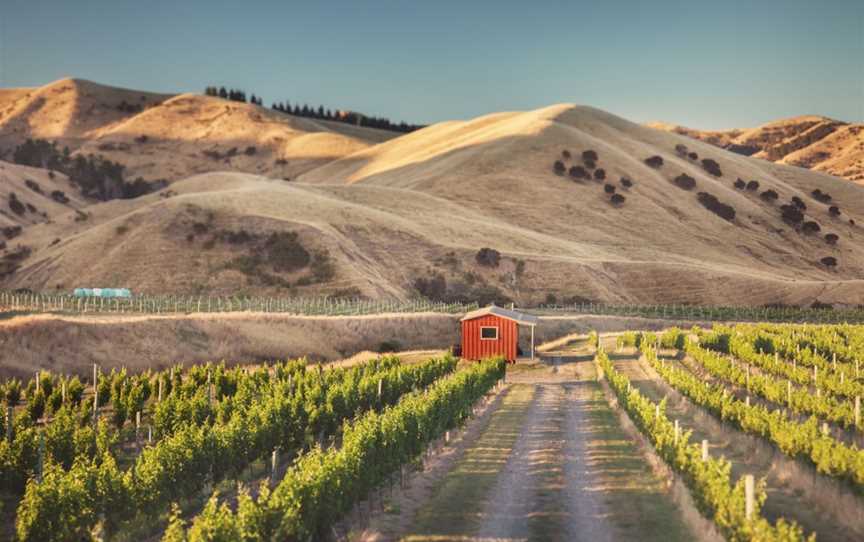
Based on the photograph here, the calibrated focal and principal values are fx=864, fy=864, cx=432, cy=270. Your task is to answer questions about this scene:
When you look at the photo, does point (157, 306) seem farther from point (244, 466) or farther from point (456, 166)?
point (456, 166)

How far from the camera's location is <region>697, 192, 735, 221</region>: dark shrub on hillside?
170 m

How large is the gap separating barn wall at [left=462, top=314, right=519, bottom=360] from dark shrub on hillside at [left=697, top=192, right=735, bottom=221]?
110 m

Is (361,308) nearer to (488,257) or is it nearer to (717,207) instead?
(488,257)

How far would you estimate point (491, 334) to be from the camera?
72.8 meters

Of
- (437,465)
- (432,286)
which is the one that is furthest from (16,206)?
(437,465)

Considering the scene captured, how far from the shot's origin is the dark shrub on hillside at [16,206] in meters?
180

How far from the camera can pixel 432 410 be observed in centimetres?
3509

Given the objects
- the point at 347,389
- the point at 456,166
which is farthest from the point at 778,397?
the point at 456,166

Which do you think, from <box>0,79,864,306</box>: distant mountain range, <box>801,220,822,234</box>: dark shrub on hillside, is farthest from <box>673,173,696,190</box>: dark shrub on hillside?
<box>801,220,822,234</box>: dark shrub on hillside

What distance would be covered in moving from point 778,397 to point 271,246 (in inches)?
3616

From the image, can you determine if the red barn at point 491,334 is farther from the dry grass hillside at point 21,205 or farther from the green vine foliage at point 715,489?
the dry grass hillside at point 21,205

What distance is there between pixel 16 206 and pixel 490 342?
14425cm

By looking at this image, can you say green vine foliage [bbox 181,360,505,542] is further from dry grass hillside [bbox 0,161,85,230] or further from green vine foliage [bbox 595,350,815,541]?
dry grass hillside [bbox 0,161,85,230]

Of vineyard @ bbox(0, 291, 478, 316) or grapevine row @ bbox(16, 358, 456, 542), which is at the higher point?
vineyard @ bbox(0, 291, 478, 316)
